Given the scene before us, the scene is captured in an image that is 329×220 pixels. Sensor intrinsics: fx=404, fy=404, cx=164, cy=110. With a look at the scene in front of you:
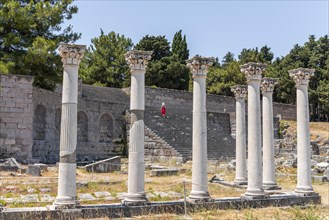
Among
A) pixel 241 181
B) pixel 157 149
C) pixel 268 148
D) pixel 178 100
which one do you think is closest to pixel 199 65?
pixel 268 148

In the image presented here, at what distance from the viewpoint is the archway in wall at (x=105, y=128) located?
33.0 metres

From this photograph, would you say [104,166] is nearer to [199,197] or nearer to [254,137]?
[254,137]

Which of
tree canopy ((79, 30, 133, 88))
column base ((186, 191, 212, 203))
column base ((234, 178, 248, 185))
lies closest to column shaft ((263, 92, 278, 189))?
column base ((234, 178, 248, 185))

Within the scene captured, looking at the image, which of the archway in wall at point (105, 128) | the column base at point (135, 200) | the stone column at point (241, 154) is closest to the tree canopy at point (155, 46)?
the archway in wall at point (105, 128)

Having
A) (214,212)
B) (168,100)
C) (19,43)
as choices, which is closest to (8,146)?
(19,43)

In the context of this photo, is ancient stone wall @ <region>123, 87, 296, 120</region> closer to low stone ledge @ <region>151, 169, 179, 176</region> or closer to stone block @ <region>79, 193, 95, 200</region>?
low stone ledge @ <region>151, 169, 179, 176</region>

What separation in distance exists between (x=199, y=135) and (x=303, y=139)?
456 centimetres

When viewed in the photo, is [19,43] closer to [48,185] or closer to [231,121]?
[48,185]

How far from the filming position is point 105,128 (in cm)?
3347

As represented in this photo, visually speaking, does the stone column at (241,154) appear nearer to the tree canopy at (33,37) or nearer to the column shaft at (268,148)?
the column shaft at (268,148)

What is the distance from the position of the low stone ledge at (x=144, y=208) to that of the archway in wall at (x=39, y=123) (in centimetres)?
1666

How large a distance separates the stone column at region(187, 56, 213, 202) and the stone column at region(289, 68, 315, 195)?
420 centimetres

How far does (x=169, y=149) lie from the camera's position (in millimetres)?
30938

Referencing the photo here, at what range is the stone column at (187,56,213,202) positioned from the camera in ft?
42.7
